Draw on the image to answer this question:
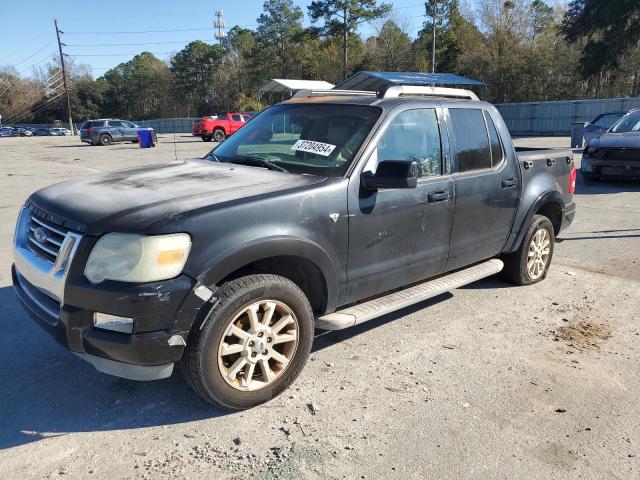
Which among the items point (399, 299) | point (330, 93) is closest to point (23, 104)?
point (330, 93)

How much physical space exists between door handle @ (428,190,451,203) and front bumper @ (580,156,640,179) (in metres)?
8.96

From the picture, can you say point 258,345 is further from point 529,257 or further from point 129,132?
point 129,132

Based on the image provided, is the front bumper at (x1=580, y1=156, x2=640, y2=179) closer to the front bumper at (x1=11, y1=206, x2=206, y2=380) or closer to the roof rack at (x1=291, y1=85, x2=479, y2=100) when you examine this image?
the roof rack at (x1=291, y1=85, x2=479, y2=100)

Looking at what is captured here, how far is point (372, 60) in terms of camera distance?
60.8 meters

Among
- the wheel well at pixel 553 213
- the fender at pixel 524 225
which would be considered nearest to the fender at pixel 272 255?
the fender at pixel 524 225

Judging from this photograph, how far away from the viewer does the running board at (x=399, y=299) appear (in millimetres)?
3373

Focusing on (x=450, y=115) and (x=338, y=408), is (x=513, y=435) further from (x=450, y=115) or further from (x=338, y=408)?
(x=450, y=115)

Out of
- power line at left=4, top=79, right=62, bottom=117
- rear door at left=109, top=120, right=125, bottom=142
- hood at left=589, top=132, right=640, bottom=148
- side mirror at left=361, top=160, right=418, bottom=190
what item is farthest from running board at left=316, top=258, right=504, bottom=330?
power line at left=4, top=79, right=62, bottom=117

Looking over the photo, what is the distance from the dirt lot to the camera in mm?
2621

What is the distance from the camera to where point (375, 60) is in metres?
60.8

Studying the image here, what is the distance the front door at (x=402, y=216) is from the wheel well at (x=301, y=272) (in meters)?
0.22

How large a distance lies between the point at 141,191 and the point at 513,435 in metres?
2.55

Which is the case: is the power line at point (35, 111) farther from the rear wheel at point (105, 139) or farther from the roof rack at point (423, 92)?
the roof rack at point (423, 92)

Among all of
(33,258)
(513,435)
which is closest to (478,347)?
(513,435)
